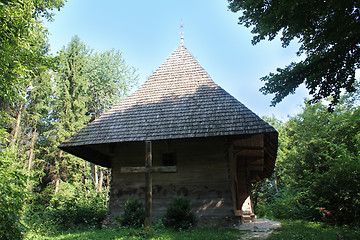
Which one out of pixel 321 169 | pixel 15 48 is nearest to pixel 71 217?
pixel 15 48

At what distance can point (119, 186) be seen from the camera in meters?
9.85

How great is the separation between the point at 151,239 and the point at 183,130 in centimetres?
361

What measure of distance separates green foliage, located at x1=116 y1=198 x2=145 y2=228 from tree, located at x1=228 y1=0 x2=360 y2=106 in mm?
5388

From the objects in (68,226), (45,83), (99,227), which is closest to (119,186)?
(99,227)

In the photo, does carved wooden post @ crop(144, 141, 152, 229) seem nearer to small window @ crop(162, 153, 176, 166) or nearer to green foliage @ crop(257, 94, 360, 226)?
small window @ crop(162, 153, 176, 166)

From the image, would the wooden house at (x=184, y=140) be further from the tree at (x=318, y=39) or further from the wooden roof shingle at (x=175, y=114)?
Result: the tree at (x=318, y=39)

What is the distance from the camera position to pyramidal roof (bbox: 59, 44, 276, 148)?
845 centimetres

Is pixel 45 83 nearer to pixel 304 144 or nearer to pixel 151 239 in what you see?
pixel 151 239

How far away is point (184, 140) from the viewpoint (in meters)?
9.44

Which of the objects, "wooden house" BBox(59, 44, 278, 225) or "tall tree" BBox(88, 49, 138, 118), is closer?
"wooden house" BBox(59, 44, 278, 225)

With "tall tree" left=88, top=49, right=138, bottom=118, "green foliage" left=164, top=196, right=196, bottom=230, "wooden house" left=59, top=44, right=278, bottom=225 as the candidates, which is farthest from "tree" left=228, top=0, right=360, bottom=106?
"tall tree" left=88, top=49, right=138, bottom=118

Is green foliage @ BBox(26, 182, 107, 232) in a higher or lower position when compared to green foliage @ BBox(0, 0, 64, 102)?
lower

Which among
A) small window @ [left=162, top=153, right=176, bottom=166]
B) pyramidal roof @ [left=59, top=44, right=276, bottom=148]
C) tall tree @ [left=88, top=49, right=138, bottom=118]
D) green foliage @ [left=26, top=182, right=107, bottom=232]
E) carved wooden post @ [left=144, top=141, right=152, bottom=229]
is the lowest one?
green foliage @ [left=26, top=182, right=107, bottom=232]

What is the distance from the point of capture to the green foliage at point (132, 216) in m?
8.27
